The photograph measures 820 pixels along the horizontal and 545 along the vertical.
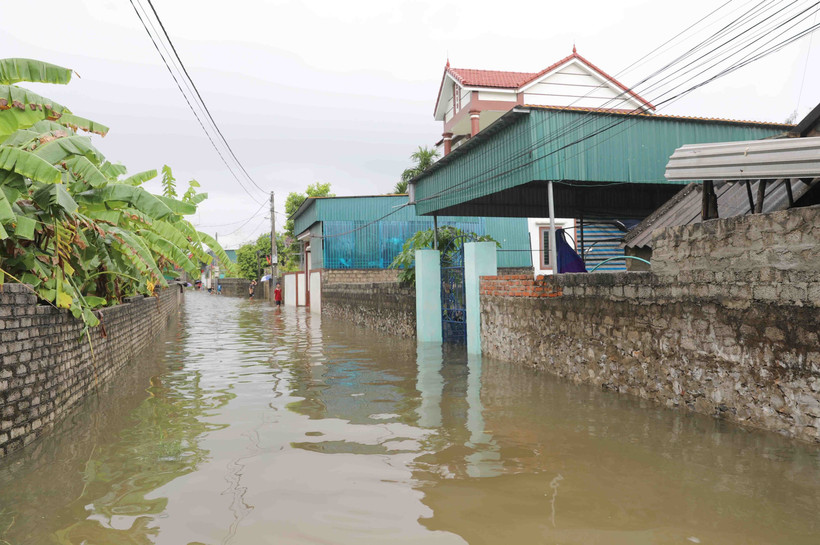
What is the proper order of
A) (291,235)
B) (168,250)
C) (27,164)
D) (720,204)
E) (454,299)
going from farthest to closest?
(291,235), (454,299), (168,250), (720,204), (27,164)

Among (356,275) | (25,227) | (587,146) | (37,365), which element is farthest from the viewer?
(356,275)

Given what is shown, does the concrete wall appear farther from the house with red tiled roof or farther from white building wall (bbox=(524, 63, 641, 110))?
white building wall (bbox=(524, 63, 641, 110))

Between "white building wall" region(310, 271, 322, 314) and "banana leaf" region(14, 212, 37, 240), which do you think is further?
"white building wall" region(310, 271, 322, 314)

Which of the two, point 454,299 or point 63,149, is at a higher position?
point 63,149

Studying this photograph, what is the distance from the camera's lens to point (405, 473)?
463 centimetres

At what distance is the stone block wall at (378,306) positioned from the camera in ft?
51.1

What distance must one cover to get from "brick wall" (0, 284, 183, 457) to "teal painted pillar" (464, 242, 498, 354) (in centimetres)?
661

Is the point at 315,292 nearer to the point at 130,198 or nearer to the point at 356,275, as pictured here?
the point at 356,275

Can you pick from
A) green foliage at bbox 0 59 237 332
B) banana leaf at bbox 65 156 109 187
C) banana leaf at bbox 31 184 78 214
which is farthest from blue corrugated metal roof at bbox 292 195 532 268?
banana leaf at bbox 31 184 78 214

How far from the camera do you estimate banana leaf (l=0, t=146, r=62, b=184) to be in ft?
18.9

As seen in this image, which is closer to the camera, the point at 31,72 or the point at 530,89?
the point at 31,72

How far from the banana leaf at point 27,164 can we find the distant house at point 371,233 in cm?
2474

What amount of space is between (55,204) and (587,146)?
8.35 meters

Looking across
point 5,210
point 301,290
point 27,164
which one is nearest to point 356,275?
point 301,290
